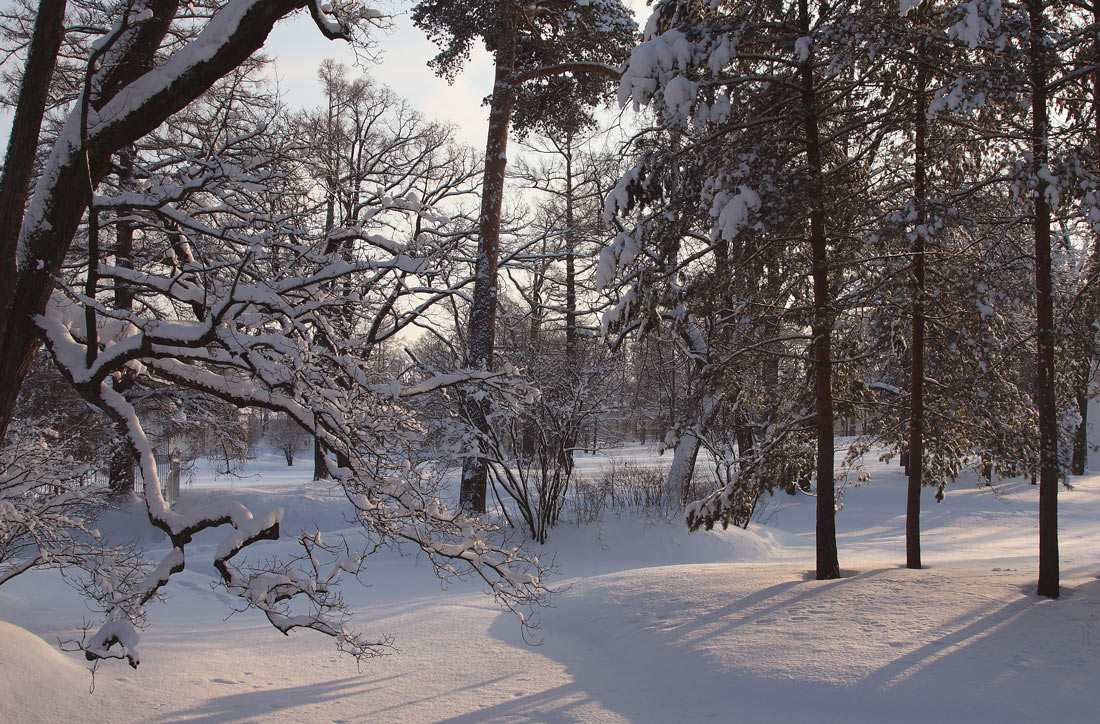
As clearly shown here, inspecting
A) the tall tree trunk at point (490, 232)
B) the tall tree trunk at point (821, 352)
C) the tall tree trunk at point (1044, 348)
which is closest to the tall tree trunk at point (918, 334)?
the tall tree trunk at point (821, 352)

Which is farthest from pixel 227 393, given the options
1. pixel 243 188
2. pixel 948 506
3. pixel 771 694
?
pixel 948 506

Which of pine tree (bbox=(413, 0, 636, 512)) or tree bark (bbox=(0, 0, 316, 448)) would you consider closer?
tree bark (bbox=(0, 0, 316, 448))

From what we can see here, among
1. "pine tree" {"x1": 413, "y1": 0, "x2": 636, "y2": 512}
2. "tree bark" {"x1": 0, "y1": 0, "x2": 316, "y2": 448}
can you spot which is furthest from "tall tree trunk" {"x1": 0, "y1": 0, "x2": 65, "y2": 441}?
"pine tree" {"x1": 413, "y1": 0, "x2": 636, "y2": 512}

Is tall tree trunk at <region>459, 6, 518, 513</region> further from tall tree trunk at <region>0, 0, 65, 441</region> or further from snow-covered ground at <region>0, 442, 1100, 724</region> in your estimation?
tall tree trunk at <region>0, 0, 65, 441</region>

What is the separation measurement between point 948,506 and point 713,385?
15.8 metres

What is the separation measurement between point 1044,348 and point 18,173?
8937 mm

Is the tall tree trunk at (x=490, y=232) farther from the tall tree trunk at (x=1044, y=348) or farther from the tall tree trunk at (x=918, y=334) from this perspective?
the tall tree trunk at (x=1044, y=348)

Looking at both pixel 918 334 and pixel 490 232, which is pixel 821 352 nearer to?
pixel 918 334

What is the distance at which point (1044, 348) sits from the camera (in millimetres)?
7602

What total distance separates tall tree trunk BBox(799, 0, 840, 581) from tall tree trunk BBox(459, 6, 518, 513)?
615 cm

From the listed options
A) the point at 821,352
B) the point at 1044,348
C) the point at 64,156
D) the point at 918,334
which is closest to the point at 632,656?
the point at 821,352

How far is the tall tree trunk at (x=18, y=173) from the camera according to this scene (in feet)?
14.9

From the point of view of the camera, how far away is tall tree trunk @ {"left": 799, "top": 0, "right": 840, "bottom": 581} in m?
8.51

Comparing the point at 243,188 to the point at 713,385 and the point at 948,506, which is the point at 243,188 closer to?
the point at 713,385
